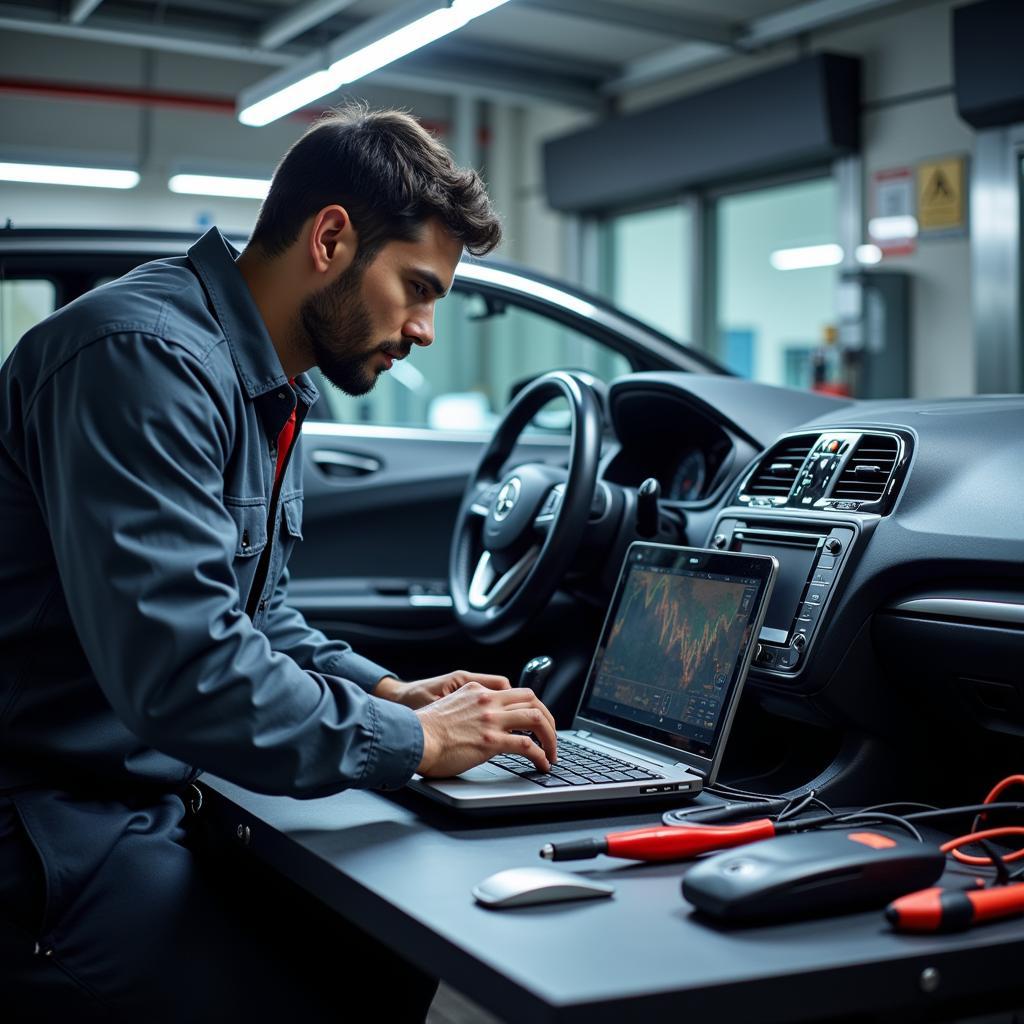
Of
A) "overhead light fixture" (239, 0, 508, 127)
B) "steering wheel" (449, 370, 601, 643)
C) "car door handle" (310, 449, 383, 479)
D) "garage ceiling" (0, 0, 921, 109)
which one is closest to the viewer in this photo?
"steering wheel" (449, 370, 601, 643)

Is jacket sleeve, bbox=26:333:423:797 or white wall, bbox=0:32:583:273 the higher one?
white wall, bbox=0:32:583:273

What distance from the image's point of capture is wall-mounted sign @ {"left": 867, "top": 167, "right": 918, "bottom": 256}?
5422mm

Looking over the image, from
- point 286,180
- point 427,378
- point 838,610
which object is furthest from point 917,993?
point 427,378

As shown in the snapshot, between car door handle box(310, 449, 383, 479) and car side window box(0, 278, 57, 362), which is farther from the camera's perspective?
car door handle box(310, 449, 383, 479)

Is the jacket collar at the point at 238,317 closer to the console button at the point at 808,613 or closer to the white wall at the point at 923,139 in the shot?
the console button at the point at 808,613

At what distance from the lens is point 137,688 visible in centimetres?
97

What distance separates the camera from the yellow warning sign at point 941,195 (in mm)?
5176

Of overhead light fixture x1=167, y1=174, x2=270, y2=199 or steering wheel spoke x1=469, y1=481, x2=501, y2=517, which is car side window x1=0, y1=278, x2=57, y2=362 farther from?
overhead light fixture x1=167, y1=174, x2=270, y2=199

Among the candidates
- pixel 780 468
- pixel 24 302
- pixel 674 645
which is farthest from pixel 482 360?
pixel 674 645

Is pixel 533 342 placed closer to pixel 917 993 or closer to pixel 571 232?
pixel 571 232

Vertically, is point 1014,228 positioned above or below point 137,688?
above

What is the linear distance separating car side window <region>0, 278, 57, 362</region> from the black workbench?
176 cm

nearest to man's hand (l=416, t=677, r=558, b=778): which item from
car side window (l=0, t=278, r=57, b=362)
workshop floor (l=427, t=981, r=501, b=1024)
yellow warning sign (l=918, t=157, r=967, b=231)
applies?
workshop floor (l=427, t=981, r=501, b=1024)

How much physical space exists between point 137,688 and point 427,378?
7407mm
